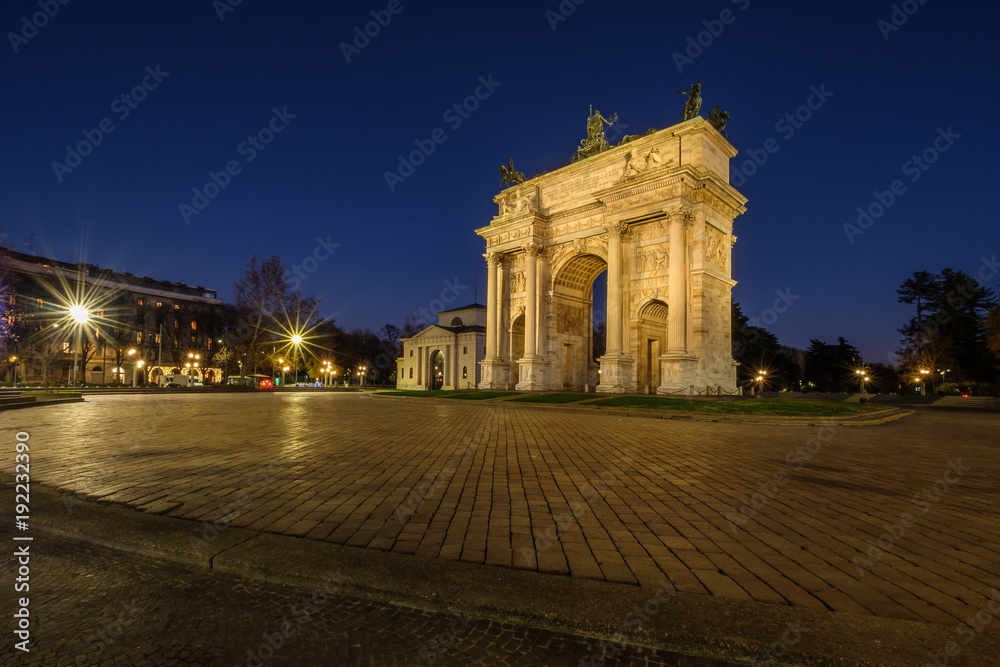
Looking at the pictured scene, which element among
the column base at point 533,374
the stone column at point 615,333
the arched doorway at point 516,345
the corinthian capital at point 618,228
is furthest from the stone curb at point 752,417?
the arched doorway at point 516,345

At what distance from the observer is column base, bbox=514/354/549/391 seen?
3725cm

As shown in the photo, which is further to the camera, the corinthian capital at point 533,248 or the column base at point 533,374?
the corinthian capital at point 533,248

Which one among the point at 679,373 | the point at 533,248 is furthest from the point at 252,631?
the point at 533,248

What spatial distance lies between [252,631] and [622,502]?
3.77m

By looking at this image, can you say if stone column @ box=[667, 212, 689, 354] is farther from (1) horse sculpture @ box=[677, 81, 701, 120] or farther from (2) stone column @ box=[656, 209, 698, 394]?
(1) horse sculpture @ box=[677, 81, 701, 120]

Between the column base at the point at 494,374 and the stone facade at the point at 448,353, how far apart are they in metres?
18.5

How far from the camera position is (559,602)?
2.83 metres

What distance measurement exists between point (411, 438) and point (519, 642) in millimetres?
8143

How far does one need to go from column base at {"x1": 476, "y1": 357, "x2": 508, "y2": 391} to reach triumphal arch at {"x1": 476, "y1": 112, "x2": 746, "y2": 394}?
0.09 meters

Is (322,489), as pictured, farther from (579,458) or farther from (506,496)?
(579,458)

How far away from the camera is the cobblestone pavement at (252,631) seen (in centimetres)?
235

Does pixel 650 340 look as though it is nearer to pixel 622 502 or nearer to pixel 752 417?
pixel 752 417

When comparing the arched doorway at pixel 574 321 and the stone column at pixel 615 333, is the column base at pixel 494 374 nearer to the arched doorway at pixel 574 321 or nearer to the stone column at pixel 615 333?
the arched doorway at pixel 574 321

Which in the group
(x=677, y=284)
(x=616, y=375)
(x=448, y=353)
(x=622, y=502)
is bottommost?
(x=622, y=502)
